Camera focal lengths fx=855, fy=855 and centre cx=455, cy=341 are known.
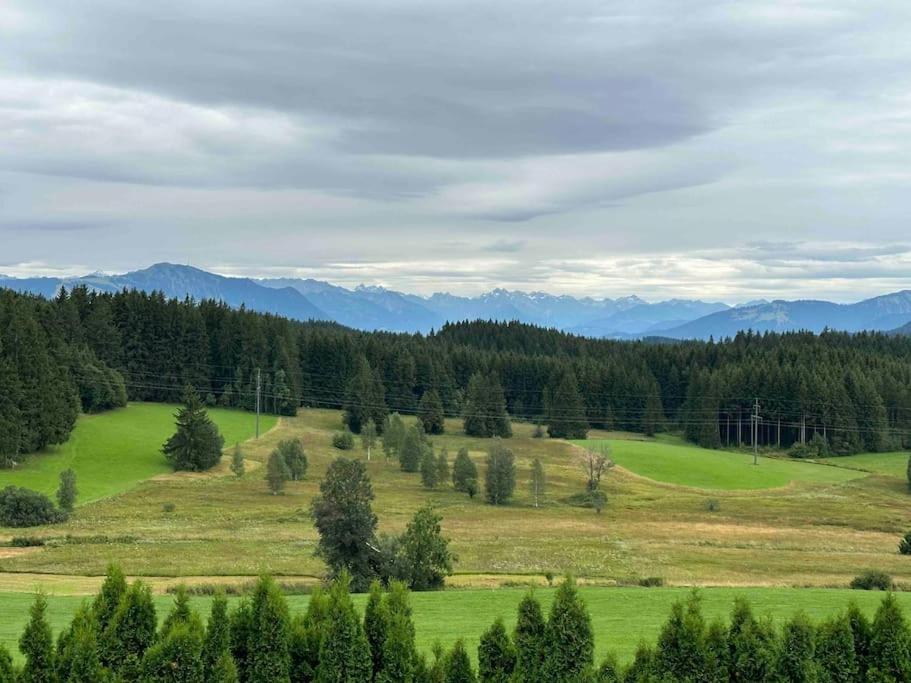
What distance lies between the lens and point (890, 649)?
19125 millimetres

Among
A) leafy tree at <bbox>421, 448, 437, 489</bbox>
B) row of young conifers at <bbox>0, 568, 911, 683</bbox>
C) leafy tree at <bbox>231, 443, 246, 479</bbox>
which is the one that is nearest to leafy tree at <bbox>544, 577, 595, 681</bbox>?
row of young conifers at <bbox>0, 568, 911, 683</bbox>

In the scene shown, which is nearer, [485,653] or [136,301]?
[485,653]

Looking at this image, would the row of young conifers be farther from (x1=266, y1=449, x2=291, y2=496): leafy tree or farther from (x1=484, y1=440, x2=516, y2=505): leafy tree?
(x1=484, y1=440, x2=516, y2=505): leafy tree

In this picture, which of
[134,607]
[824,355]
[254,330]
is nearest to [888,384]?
[824,355]

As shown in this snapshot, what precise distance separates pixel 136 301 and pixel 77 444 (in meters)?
45.6

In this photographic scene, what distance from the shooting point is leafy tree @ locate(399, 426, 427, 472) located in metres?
97.9

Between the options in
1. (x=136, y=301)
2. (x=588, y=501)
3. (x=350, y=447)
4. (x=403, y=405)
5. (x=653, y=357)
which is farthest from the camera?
(x=653, y=357)

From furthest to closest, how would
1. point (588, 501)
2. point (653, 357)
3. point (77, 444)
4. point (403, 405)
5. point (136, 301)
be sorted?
point (653, 357)
point (403, 405)
point (136, 301)
point (77, 444)
point (588, 501)

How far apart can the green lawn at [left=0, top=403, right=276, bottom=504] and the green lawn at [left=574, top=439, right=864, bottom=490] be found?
49721 millimetres

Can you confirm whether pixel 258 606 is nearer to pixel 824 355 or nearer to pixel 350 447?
pixel 350 447

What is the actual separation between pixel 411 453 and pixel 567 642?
3119 inches

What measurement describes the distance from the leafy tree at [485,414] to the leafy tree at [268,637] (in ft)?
375

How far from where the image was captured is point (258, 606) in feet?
64.3

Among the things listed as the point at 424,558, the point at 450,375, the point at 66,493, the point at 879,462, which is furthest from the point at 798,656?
the point at 450,375
